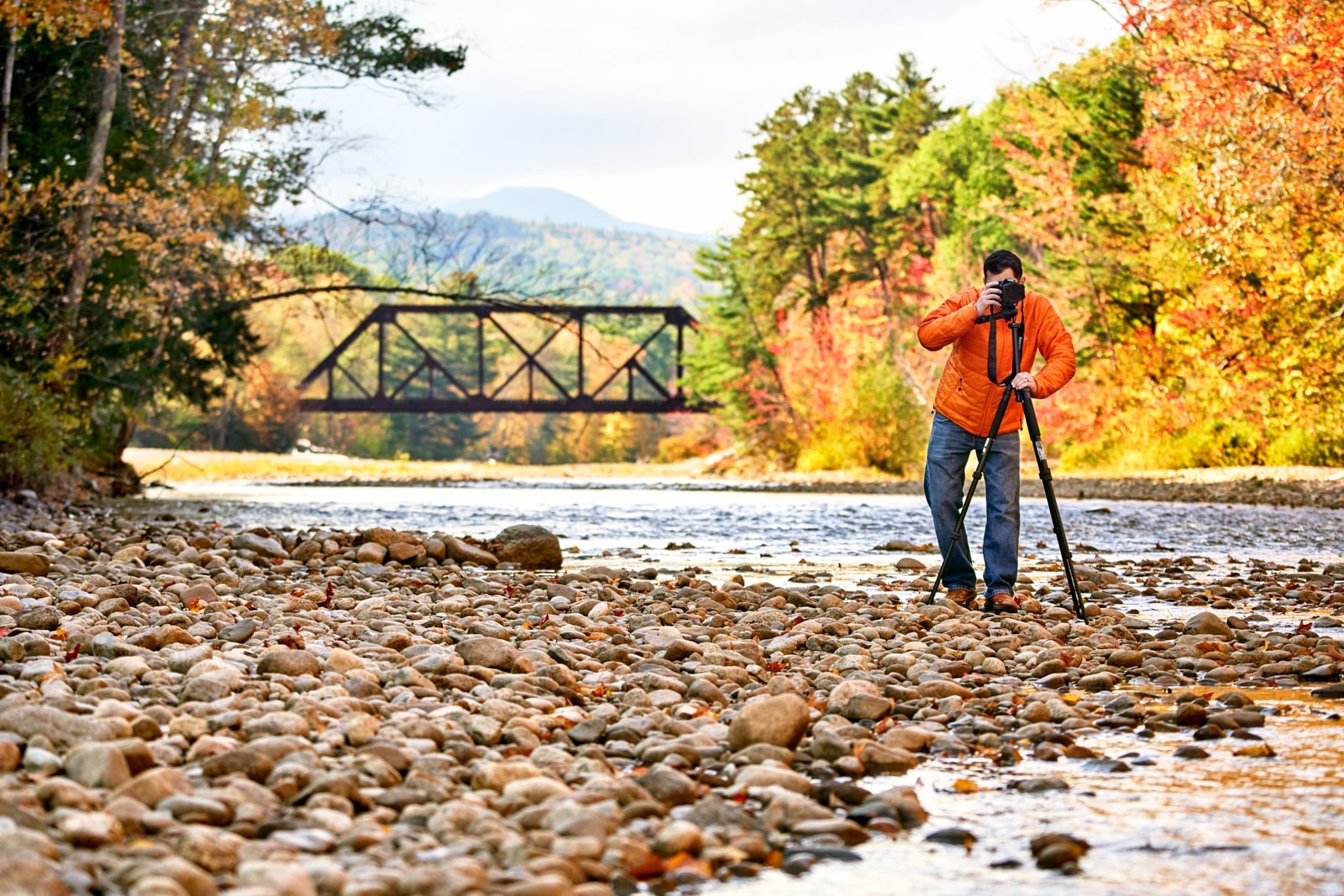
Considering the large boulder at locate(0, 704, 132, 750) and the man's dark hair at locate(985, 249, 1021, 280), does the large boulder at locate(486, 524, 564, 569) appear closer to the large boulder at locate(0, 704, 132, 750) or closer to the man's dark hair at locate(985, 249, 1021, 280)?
the man's dark hair at locate(985, 249, 1021, 280)

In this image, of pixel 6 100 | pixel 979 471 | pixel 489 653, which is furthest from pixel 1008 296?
pixel 6 100

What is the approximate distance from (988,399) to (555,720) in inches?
137

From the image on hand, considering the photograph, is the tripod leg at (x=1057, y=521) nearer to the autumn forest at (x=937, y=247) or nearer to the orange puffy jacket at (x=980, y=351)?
the orange puffy jacket at (x=980, y=351)

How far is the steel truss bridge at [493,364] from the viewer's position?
52500mm

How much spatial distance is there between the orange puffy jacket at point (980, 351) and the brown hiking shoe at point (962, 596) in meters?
0.86

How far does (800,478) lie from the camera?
110ft

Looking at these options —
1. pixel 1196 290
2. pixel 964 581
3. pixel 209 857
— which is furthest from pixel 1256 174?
pixel 209 857

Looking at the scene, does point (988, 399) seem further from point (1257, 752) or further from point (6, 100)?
point (6, 100)

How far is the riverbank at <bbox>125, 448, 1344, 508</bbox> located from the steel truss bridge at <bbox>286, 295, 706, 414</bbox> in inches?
146

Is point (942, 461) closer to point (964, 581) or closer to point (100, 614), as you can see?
point (964, 581)

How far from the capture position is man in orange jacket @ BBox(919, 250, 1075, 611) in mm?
6703

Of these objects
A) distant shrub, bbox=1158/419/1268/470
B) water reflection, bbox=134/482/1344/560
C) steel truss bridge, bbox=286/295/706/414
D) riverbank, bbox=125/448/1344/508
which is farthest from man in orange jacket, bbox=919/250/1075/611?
steel truss bridge, bbox=286/295/706/414

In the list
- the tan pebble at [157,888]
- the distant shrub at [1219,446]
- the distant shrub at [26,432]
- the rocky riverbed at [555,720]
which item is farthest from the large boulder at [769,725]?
the distant shrub at [1219,446]

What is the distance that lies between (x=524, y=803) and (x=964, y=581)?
4430mm
